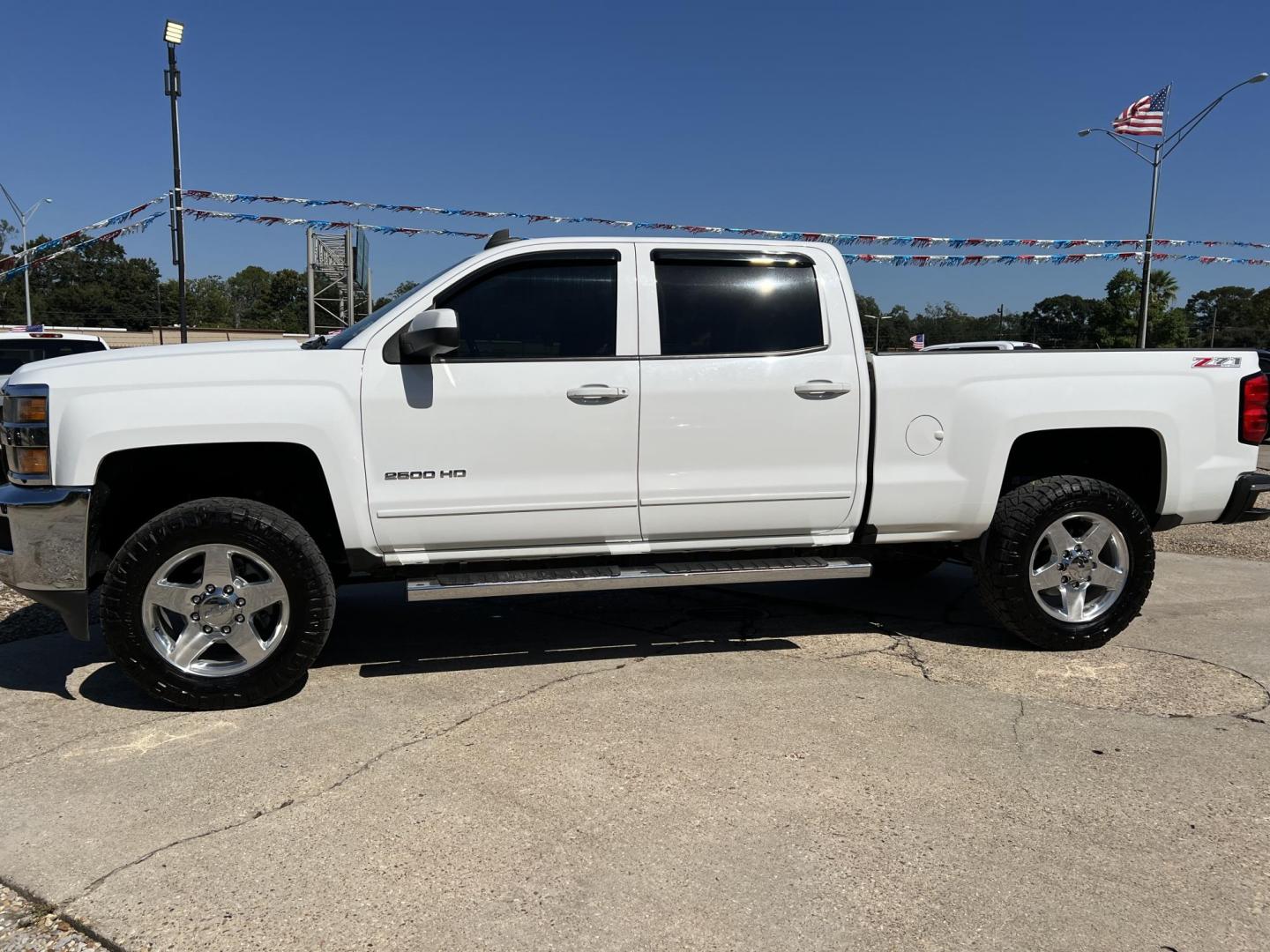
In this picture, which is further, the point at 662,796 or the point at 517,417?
the point at 517,417

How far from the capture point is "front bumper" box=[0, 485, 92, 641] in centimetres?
360

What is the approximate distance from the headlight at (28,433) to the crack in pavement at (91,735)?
1.03 meters

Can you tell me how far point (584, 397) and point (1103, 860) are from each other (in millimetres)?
2578

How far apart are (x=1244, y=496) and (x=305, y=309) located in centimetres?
7636

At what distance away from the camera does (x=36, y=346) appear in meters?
11.8

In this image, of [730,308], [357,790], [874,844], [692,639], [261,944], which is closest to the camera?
[261,944]

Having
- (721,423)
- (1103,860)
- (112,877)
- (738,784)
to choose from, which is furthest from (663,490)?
(112,877)

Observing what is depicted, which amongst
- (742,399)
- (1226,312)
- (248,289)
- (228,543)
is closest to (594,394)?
(742,399)

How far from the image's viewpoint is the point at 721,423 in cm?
415

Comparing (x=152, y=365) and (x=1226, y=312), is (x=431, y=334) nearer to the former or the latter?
(x=152, y=365)

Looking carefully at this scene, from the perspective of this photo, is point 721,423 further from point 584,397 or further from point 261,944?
point 261,944

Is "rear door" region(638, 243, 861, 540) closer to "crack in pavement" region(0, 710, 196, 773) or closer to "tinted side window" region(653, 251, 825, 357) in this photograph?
"tinted side window" region(653, 251, 825, 357)

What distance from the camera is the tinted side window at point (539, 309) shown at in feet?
13.4

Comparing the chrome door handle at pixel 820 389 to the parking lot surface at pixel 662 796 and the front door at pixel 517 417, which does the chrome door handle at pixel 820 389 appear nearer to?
the front door at pixel 517 417
